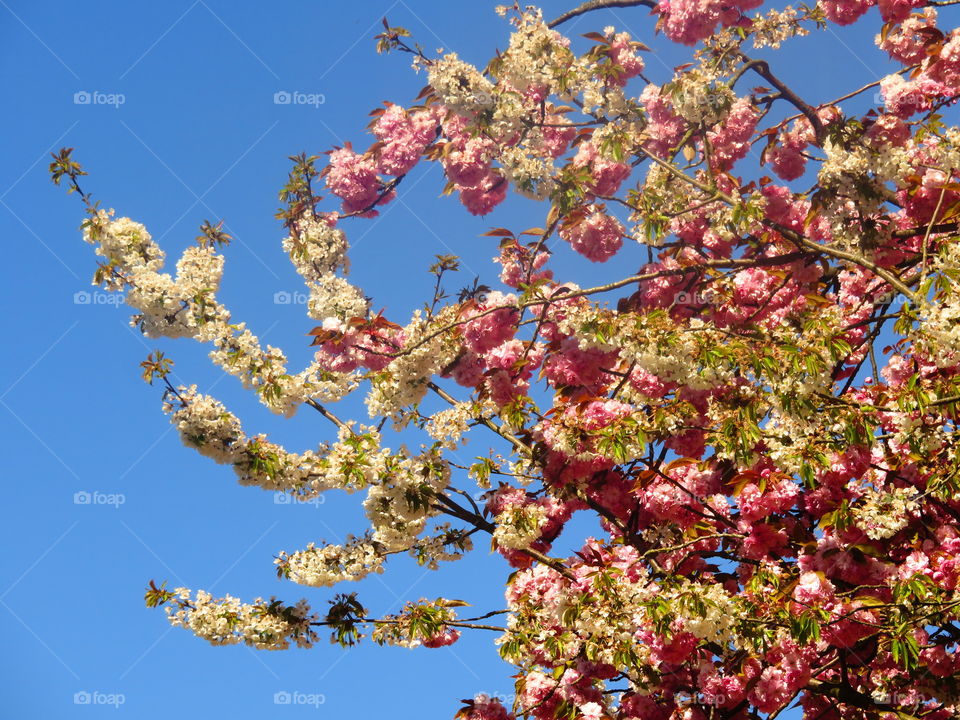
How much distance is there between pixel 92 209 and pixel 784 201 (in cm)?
426

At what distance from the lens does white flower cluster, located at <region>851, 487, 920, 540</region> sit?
11.8ft

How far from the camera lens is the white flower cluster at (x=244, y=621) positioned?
4770 millimetres

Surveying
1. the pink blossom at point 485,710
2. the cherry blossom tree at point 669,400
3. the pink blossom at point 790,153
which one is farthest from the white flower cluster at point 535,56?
the pink blossom at point 485,710

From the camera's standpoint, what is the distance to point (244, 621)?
15.8 ft

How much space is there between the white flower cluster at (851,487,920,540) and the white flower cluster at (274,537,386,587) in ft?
8.33

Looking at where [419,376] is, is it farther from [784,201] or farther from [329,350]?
[784,201]

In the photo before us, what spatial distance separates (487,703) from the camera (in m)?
5.19

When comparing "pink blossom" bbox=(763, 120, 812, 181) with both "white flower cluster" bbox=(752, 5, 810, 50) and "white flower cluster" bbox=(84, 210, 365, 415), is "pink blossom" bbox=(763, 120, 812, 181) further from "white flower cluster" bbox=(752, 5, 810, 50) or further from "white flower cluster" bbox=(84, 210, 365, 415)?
"white flower cluster" bbox=(84, 210, 365, 415)

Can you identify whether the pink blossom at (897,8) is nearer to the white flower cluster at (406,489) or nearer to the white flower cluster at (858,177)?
the white flower cluster at (858,177)

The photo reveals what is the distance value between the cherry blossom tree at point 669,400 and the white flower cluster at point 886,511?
0.05 feet

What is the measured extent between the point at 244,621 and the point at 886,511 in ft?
11.0

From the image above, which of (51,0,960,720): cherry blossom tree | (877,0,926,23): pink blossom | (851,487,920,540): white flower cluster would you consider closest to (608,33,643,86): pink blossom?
(51,0,960,720): cherry blossom tree
